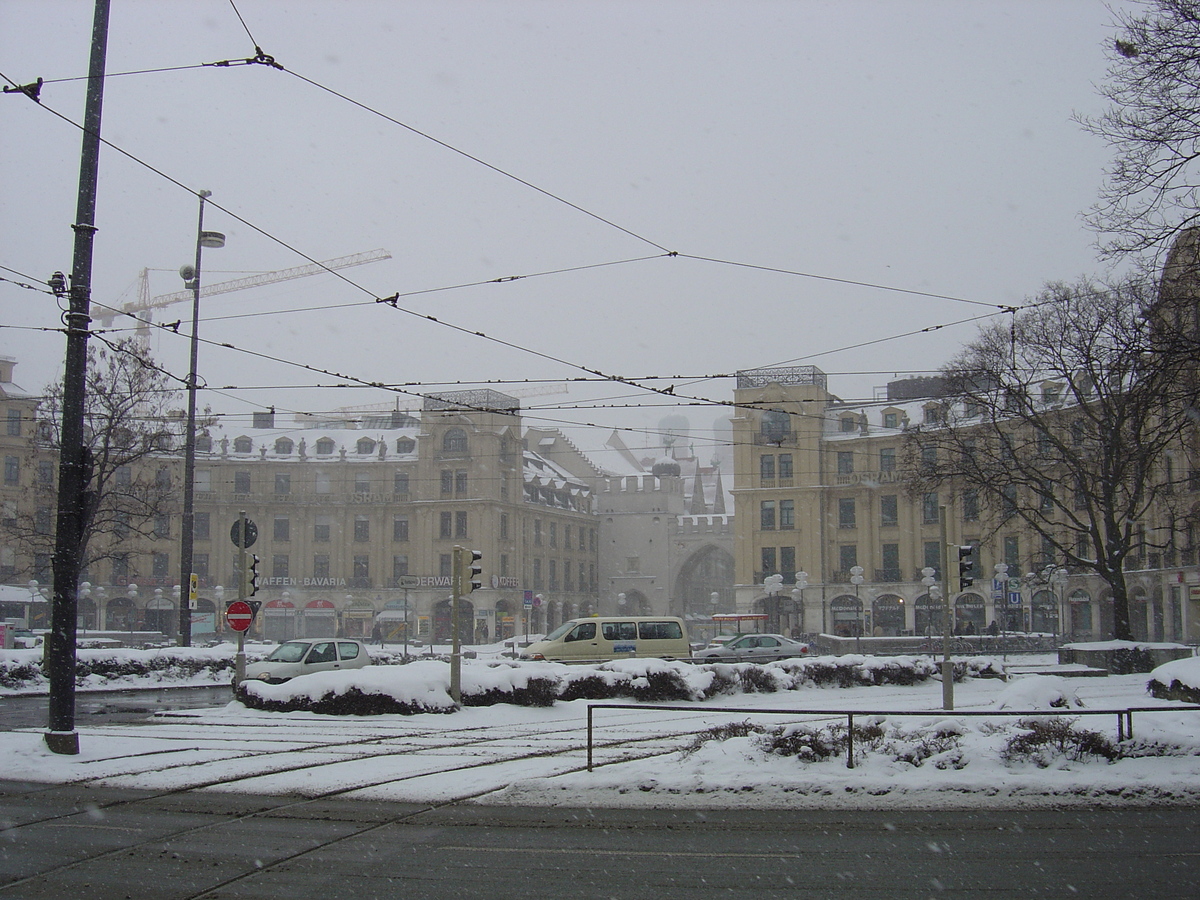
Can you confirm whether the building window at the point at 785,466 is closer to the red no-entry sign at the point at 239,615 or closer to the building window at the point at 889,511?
the building window at the point at 889,511

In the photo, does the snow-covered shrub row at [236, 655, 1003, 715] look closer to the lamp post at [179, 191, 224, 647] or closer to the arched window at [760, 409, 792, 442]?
the lamp post at [179, 191, 224, 647]

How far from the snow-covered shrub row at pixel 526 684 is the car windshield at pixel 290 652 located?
13.5 feet

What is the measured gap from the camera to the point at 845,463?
64.7 meters

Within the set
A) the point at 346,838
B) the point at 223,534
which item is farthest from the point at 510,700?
the point at 223,534

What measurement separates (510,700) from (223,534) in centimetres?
5545

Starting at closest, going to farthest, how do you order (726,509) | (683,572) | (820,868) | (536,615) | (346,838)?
(820,868) → (346,838) → (536,615) → (683,572) → (726,509)

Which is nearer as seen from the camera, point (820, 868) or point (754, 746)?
point (820, 868)

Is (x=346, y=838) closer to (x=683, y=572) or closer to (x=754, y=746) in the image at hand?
(x=754, y=746)

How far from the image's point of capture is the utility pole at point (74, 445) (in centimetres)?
1302

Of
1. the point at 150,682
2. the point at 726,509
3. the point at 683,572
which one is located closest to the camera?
the point at 150,682

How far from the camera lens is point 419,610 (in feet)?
228

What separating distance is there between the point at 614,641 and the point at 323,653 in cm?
750

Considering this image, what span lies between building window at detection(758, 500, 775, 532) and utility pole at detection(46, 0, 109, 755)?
5479 cm

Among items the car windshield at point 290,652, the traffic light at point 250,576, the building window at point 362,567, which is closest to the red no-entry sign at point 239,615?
the traffic light at point 250,576
